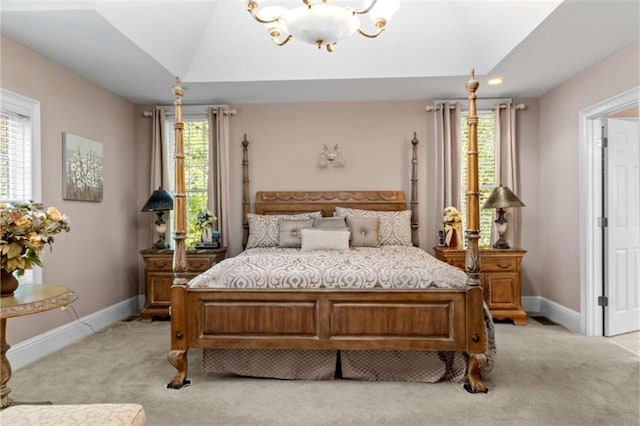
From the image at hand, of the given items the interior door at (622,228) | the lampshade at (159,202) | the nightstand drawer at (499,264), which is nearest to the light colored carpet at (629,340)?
the interior door at (622,228)

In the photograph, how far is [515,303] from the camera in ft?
13.8

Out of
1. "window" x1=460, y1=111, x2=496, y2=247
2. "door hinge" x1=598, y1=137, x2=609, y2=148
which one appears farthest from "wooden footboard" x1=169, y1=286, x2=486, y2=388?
"window" x1=460, y1=111, x2=496, y2=247

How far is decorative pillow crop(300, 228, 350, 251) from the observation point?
3.83 metres

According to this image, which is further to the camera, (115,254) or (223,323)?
(115,254)

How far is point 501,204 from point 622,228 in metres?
1.11

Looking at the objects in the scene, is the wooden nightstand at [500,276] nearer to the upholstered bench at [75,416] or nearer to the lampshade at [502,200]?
the lampshade at [502,200]

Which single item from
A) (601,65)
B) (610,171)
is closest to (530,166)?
(610,171)

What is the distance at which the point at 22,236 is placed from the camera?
217 cm

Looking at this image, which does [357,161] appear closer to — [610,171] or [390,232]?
[390,232]

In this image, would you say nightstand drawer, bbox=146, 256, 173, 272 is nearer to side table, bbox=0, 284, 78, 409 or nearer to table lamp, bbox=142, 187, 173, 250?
table lamp, bbox=142, 187, 173, 250

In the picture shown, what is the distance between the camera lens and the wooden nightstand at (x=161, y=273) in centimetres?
431

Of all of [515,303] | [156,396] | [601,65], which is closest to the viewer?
[156,396]

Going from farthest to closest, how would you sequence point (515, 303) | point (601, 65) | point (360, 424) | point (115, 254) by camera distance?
1. point (115, 254)
2. point (515, 303)
3. point (601, 65)
4. point (360, 424)

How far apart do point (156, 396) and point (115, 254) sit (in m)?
2.49
